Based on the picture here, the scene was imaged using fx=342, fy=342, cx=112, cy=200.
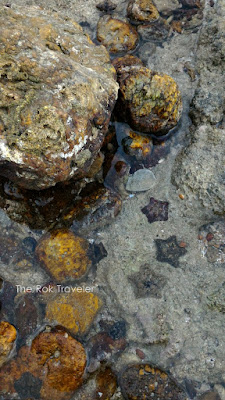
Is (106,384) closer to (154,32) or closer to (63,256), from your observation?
(63,256)

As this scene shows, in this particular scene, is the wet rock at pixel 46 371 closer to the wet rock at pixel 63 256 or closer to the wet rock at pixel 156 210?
the wet rock at pixel 63 256

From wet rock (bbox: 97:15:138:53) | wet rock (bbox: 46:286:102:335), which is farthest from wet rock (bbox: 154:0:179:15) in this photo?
wet rock (bbox: 46:286:102:335)

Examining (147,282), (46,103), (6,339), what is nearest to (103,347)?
(147,282)

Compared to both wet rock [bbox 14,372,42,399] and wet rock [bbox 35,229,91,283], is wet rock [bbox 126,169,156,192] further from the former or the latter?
wet rock [bbox 14,372,42,399]

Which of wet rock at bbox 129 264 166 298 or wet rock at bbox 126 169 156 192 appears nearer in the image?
wet rock at bbox 129 264 166 298

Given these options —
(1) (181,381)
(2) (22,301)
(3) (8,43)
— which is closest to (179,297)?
(1) (181,381)
